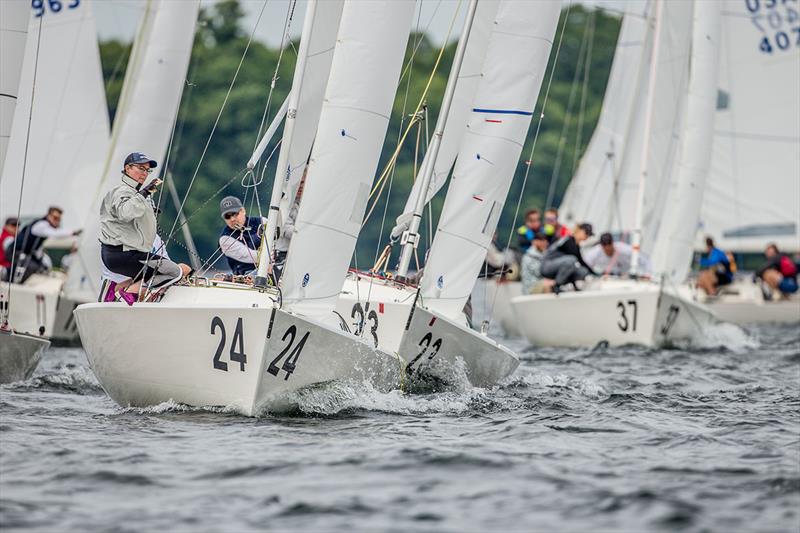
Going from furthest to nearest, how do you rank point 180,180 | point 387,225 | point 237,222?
point 387,225 → point 180,180 → point 237,222

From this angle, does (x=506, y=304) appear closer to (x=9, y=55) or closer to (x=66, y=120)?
(x=66, y=120)

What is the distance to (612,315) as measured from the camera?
56.5 feet

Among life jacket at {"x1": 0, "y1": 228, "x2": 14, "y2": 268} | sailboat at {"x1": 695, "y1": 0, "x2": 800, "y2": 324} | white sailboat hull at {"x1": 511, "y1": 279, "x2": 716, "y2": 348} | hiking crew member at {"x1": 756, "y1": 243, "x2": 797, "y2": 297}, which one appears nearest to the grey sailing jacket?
life jacket at {"x1": 0, "y1": 228, "x2": 14, "y2": 268}

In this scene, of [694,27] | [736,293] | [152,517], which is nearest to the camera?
[152,517]

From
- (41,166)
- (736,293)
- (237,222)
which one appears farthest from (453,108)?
(736,293)

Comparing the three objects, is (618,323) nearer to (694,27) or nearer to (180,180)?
(694,27)

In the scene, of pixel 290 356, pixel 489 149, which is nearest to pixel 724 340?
pixel 489 149

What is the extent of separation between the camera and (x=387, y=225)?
5250 centimetres

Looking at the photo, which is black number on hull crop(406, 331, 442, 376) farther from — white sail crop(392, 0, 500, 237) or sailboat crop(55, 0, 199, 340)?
sailboat crop(55, 0, 199, 340)

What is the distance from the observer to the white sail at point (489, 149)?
11898mm

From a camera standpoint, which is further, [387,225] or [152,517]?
[387,225]

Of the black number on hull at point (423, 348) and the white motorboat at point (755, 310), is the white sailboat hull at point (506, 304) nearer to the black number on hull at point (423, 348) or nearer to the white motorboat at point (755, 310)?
the white motorboat at point (755, 310)

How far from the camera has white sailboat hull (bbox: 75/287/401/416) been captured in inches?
355

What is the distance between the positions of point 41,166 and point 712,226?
11.6 m
